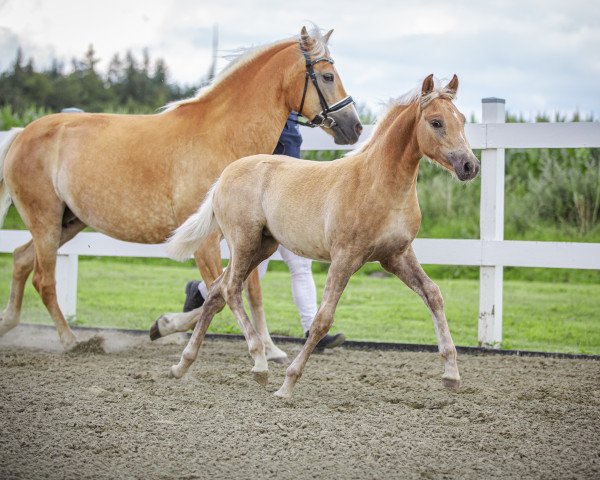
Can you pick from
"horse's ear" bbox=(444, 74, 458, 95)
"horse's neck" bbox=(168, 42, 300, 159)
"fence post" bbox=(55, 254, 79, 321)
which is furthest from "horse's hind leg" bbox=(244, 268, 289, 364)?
"fence post" bbox=(55, 254, 79, 321)

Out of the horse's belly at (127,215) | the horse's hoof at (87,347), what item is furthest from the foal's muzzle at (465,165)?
the horse's hoof at (87,347)

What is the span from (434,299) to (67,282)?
4.52 meters

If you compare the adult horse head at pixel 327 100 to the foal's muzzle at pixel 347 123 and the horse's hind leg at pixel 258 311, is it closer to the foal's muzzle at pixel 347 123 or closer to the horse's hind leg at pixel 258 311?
the foal's muzzle at pixel 347 123

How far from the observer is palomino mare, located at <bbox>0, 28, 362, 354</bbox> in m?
5.94

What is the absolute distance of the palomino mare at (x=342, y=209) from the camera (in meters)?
4.49

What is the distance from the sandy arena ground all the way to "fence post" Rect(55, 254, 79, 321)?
1906 mm

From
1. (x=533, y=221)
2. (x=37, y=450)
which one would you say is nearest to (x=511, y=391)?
(x=37, y=450)

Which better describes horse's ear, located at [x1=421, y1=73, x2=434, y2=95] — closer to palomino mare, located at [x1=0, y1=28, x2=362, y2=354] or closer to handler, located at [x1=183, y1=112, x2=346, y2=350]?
palomino mare, located at [x1=0, y1=28, x2=362, y2=354]

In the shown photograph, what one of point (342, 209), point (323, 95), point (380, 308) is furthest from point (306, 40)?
point (380, 308)

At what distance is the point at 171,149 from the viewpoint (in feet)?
19.7

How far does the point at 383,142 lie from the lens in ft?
15.3

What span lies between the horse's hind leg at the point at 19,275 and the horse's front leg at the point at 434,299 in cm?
320

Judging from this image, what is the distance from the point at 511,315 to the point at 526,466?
5.74m

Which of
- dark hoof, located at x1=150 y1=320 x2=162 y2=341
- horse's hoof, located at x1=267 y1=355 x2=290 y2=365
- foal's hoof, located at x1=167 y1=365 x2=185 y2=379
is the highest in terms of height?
foal's hoof, located at x1=167 y1=365 x2=185 y2=379
